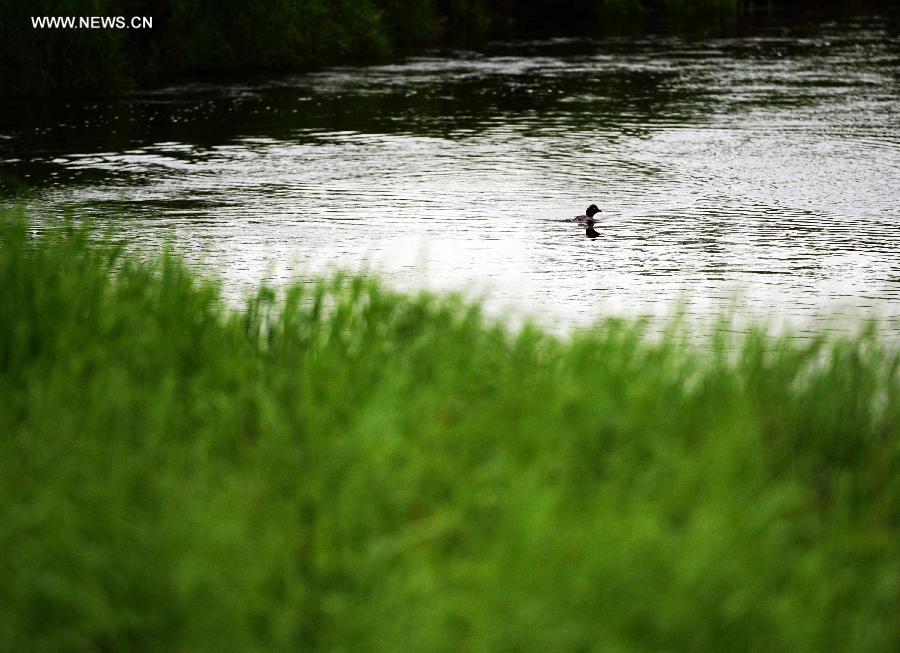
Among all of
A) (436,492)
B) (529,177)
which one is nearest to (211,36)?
(529,177)

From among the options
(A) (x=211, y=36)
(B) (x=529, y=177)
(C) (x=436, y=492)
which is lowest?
(B) (x=529, y=177)

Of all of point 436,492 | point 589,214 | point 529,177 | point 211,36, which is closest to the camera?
point 436,492

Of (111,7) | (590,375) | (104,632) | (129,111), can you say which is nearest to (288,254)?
(590,375)

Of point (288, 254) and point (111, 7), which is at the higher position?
point (111, 7)

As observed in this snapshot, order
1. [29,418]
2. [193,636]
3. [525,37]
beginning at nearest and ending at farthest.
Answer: [193,636]
[29,418]
[525,37]

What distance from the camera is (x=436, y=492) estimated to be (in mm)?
4445

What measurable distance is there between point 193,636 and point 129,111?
1854 cm

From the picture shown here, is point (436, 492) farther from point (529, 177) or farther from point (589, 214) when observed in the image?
point (529, 177)

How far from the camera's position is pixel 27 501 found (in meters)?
4.41

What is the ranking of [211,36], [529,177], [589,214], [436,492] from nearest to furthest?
1. [436,492]
2. [589,214]
3. [529,177]
4. [211,36]

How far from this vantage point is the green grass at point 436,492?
3.78 m

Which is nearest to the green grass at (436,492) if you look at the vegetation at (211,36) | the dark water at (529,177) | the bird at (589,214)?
the dark water at (529,177)

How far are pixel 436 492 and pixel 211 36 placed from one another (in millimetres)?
22975

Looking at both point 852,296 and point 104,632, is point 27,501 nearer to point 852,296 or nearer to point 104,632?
point 104,632
